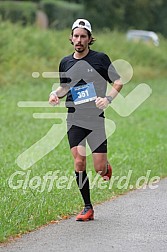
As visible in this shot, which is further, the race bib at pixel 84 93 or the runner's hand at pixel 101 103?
the race bib at pixel 84 93

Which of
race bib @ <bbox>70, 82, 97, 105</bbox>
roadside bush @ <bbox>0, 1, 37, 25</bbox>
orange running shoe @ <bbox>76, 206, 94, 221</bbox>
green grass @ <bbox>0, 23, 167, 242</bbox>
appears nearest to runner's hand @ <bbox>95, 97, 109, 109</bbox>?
race bib @ <bbox>70, 82, 97, 105</bbox>

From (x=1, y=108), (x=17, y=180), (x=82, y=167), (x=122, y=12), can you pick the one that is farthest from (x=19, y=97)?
(x=122, y=12)

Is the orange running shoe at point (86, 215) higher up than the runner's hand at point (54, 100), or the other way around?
the runner's hand at point (54, 100)

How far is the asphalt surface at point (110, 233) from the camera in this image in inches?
301

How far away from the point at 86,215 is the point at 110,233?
30.4 inches

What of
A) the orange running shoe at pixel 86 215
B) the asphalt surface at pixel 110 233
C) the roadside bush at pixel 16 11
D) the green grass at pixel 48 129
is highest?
the roadside bush at pixel 16 11

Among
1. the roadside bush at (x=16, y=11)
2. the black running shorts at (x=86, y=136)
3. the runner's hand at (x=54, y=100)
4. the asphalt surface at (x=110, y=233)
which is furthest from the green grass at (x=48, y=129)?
the roadside bush at (x=16, y=11)

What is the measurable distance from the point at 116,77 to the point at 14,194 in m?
2.13

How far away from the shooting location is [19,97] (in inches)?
939

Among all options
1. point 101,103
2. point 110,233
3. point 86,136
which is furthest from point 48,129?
point 110,233

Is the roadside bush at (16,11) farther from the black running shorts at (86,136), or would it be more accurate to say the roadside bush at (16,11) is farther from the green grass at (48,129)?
the black running shorts at (86,136)

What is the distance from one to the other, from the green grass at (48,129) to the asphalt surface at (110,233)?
0.29 meters

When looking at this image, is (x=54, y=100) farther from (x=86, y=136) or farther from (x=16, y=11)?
(x=16, y=11)

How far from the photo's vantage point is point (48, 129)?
744 inches
